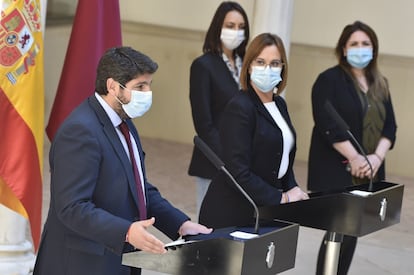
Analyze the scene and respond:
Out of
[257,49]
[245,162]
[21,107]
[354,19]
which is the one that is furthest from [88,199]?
[354,19]

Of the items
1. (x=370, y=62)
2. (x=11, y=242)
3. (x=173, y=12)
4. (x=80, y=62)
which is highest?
(x=370, y=62)

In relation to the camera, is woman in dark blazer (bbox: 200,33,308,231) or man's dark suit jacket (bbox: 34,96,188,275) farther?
woman in dark blazer (bbox: 200,33,308,231)

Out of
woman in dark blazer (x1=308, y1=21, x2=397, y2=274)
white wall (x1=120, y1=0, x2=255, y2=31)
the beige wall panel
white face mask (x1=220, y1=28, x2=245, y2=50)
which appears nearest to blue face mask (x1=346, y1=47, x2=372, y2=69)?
woman in dark blazer (x1=308, y1=21, x2=397, y2=274)

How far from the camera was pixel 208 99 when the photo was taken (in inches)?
254

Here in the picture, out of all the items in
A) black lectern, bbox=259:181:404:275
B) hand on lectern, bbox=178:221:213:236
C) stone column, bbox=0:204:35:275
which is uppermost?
hand on lectern, bbox=178:221:213:236

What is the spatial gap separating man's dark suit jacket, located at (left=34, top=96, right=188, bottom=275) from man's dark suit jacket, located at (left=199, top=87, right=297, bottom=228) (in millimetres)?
1048

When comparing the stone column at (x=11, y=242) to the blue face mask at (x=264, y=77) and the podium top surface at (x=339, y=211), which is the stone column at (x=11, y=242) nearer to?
the blue face mask at (x=264, y=77)

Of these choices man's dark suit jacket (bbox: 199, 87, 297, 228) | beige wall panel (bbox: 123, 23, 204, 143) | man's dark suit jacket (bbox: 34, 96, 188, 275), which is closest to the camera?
man's dark suit jacket (bbox: 34, 96, 188, 275)

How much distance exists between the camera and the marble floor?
745 cm

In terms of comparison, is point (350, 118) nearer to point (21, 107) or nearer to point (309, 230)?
point (21, 107)

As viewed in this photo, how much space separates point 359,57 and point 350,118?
39 centimetres

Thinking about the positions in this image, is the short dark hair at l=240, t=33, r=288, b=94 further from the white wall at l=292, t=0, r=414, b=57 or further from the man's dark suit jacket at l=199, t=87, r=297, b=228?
the white wall at l=292, t=0, r=414, b=57

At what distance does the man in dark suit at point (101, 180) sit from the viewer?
3.68m

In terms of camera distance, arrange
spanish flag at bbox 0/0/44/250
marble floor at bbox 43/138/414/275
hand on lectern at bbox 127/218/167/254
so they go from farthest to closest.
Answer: marble floor at bbox 43/138/414/275, spanish flag at bbox 0/0/44/250, hand on lectern at bbox 127/218/167/254
